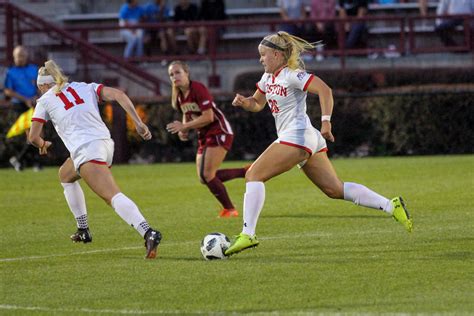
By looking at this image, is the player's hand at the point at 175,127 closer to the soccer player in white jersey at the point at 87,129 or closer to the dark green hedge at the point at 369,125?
the soccer player in white jersey at the point at 87,129

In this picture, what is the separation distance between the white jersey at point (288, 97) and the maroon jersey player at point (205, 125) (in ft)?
10.9

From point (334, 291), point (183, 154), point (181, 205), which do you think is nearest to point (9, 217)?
point (181, 205)

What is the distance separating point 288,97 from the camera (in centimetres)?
1113

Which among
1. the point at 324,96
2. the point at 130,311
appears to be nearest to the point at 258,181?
the point at 324,96

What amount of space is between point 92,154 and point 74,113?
1.49ft

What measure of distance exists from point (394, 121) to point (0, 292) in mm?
14399

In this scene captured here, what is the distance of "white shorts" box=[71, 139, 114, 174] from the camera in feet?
36.9

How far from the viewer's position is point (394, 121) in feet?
75.7

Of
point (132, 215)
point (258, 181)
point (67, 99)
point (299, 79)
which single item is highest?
point (299, 79)

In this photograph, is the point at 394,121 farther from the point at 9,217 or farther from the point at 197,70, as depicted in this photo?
the point at 9,217

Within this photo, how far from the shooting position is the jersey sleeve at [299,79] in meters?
10.9

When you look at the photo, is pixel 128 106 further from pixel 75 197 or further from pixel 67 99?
pixel 75 197

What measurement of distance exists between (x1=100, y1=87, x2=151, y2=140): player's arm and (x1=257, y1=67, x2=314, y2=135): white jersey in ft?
3.77

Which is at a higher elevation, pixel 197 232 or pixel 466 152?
pixel 197 232
